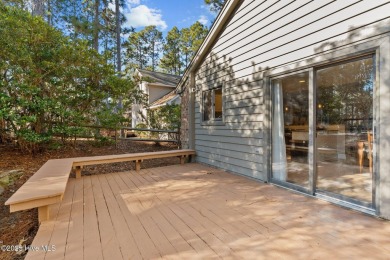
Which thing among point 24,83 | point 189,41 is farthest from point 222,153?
point 189,41

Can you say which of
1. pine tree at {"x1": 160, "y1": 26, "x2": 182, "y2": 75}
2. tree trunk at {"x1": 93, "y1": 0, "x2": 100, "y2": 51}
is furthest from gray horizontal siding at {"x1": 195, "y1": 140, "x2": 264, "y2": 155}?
pine tree at {"x1": 160, "y1": 26, "x2": 182, "y2": 75}

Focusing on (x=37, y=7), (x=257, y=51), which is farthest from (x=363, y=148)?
(x=37, y=7)

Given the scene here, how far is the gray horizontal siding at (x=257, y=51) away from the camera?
2.95 metres

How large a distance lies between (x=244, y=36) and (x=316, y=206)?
11.8ft

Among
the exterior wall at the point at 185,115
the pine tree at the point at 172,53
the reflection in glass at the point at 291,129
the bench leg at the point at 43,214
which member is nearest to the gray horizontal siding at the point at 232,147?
the reflection in glass at the point at 291,129

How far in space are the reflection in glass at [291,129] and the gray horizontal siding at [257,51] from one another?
26cm

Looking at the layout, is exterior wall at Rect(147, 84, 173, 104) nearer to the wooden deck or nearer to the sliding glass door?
the wooden deck

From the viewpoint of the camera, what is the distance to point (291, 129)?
383cm

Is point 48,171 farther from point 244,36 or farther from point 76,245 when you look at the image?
point 244,36

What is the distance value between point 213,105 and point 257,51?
76.0 inches

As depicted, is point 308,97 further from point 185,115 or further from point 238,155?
point 185,115

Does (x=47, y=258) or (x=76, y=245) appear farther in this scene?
(x=76, y=245)

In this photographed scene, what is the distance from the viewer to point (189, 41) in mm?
24203

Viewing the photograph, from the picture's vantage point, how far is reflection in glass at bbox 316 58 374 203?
2816mm
